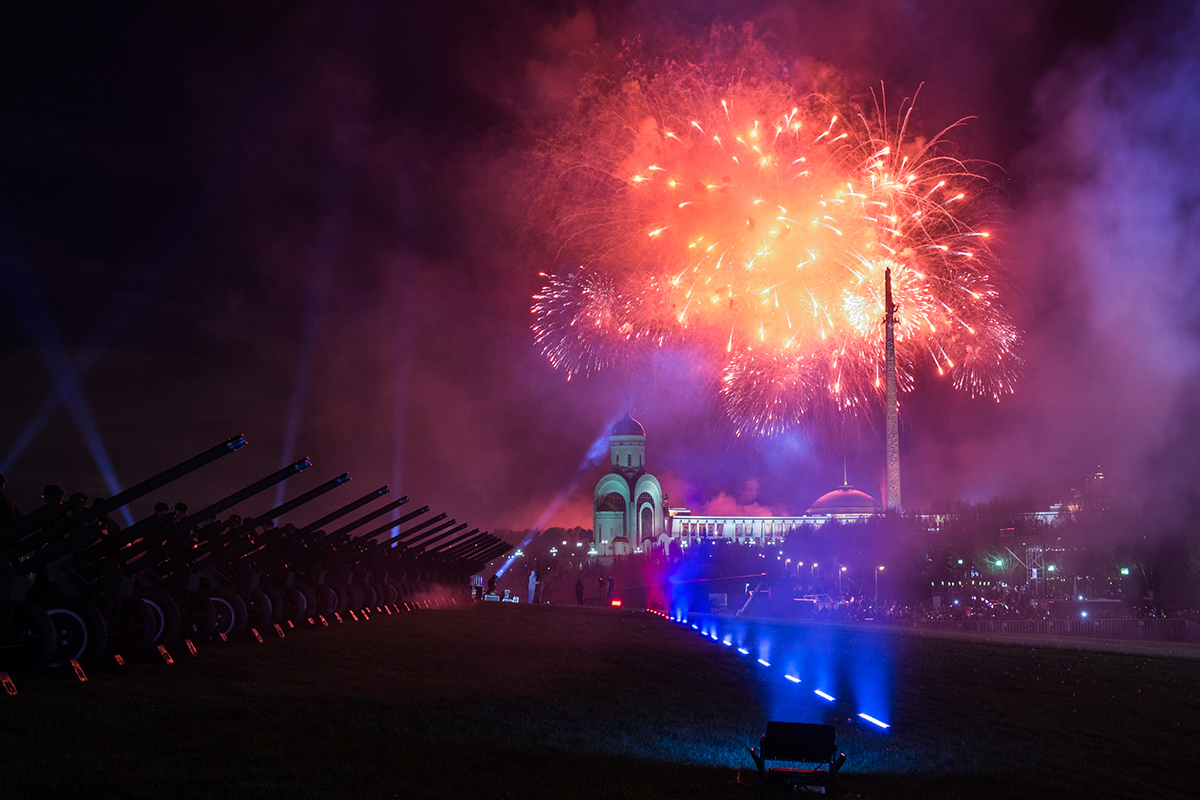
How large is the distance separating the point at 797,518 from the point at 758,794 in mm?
179940

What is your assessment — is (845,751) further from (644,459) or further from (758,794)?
(644,459)

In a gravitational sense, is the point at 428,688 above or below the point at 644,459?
below

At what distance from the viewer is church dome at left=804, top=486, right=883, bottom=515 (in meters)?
165

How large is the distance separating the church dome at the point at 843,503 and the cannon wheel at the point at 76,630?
159 metres

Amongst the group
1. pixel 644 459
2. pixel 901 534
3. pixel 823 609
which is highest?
pixel 644 459

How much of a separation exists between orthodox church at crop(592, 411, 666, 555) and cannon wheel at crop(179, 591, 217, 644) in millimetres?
156607

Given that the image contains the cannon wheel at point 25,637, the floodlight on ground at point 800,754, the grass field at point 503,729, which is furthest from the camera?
the cannon wheel at point 25,637

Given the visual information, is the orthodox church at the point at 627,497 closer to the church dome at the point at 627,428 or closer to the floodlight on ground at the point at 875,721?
the church dome at the point at 627,428

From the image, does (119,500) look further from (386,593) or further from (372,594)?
(386,593)

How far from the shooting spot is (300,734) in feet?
30.1

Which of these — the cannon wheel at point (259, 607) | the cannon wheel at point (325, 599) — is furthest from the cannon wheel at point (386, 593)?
the cannon wheel at point (259, 607)

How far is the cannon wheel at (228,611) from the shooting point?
592 inches

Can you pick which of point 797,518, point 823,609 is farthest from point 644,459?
point 823,609

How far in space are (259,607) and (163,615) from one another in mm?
4617
